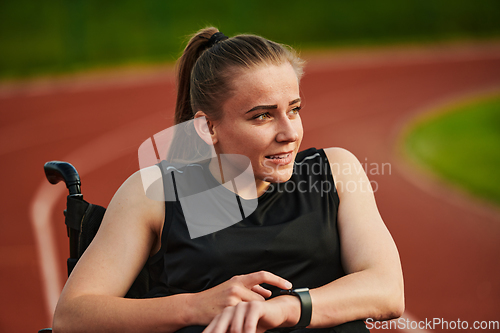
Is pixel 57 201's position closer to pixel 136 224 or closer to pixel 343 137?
pixel 343 137

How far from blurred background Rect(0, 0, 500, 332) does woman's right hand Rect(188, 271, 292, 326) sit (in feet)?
2.54

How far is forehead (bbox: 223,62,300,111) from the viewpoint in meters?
1.90

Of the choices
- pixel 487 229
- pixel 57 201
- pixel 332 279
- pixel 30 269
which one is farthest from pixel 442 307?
pixel 57 201

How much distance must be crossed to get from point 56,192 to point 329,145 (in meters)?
4.51

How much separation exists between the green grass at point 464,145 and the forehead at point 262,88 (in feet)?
17.1

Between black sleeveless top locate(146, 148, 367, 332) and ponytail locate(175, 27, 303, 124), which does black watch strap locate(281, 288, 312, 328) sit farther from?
ponytail locate(175, 27, 303, 124)

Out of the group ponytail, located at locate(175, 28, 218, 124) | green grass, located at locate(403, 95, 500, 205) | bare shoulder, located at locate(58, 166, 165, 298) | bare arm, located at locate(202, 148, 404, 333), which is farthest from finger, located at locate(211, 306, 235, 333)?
green grass, located at locate(403, 95, 500, 205)

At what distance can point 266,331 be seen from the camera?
1739 millimetres

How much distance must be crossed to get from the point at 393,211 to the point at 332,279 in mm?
4594

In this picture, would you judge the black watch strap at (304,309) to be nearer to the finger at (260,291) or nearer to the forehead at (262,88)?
the finger at (260,291)

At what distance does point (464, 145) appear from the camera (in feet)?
28.6

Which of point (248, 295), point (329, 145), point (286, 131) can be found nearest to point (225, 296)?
point (248, 295)

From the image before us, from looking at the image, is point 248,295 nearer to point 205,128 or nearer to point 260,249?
point 260,249

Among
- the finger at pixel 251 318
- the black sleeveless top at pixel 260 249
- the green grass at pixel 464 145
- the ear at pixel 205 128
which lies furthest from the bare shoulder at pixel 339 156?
the green grass at pixel 464 145
